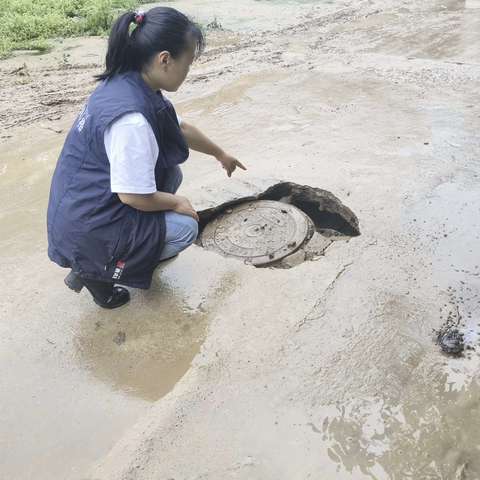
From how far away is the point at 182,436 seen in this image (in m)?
2.16

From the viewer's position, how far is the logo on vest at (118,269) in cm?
258

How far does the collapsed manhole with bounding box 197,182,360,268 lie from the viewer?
3186 millimetres

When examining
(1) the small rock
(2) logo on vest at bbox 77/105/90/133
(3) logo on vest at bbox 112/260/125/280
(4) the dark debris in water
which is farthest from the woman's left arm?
(4) the dark debris in water

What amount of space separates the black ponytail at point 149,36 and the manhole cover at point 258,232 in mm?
1311

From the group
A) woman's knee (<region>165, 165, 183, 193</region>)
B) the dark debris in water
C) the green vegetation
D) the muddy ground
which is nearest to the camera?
the muddy ground

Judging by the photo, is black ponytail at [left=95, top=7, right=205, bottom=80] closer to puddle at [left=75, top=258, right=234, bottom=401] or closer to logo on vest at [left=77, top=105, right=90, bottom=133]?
logo on vest at [left=77, top=105, right=90, bottom=133]

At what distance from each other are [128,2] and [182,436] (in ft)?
33.5

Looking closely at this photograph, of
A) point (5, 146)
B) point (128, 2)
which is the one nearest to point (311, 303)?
point (5, 146)

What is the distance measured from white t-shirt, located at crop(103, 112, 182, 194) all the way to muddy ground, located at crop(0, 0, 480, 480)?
34.0 inches

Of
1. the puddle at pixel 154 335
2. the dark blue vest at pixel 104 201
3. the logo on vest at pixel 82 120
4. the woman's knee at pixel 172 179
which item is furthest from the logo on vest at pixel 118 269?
the logo on vest at pixel 82 120

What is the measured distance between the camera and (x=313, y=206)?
3.84 meters

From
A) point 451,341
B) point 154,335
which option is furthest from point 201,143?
point 451,341

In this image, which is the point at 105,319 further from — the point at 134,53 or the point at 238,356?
the point at 134,53

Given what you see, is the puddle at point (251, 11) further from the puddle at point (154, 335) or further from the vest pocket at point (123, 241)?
the vest pocket at point (123, 241)
